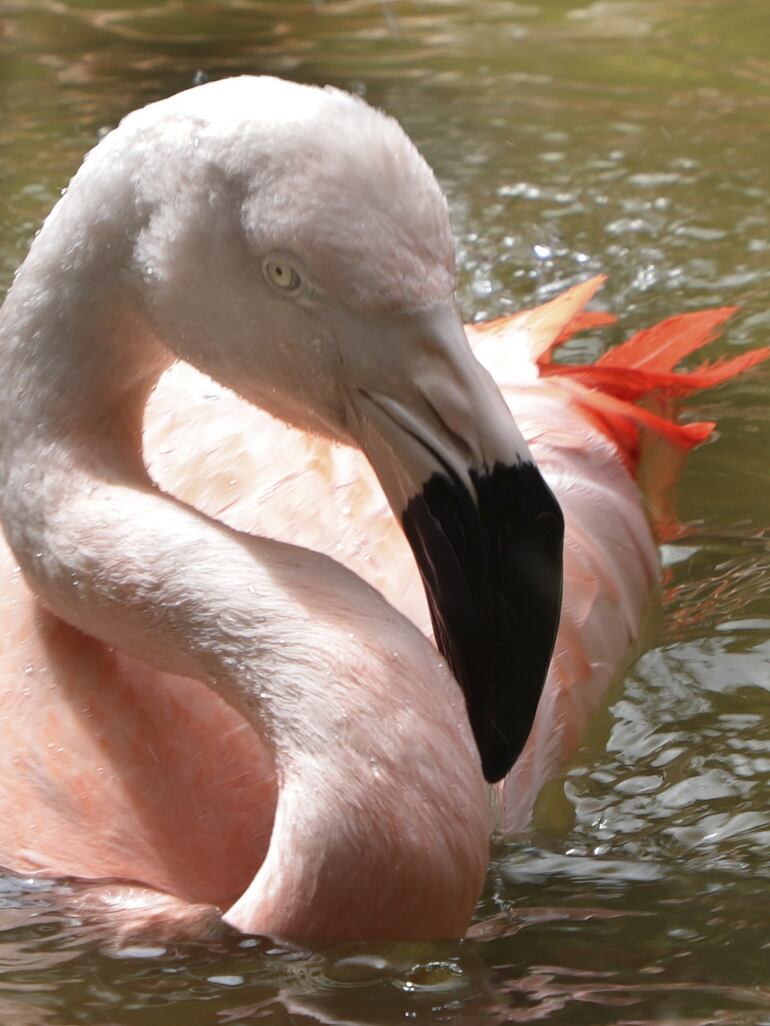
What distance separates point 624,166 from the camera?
20.9ft

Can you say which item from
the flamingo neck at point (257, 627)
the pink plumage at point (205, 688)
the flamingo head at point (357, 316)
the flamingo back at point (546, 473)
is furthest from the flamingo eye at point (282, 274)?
the flamingo back at point (546, 473)

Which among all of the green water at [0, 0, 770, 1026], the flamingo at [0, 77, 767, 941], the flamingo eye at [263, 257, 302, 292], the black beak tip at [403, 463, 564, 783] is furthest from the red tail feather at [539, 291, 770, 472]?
the flamingo eye at [263, 257, 302, 292]

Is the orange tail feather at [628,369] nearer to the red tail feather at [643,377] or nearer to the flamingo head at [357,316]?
the red tail feather at [643,377]

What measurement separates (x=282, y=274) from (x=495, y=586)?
0.56 metres

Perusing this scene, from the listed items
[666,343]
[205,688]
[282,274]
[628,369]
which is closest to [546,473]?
[628,369]

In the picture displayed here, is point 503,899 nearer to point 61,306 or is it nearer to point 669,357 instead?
point 61,306

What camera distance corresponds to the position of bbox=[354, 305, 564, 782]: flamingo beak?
8.13ft

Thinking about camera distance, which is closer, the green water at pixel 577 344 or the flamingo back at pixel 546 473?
the green water at pixel 577 344

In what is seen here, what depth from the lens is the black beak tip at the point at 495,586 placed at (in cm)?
252

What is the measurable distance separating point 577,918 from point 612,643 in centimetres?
95

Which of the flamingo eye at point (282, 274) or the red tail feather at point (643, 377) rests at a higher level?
the flamingo eye at point (282, 274)

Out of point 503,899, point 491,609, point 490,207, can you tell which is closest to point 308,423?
point 491,609

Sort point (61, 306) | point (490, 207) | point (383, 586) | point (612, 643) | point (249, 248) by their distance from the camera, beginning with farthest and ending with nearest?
point (490, 207) → point (612, 643) → point (383, 586) → point (61, 306) → point (249, 248)

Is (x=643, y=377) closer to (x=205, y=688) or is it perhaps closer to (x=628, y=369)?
(x=628, y=369)
